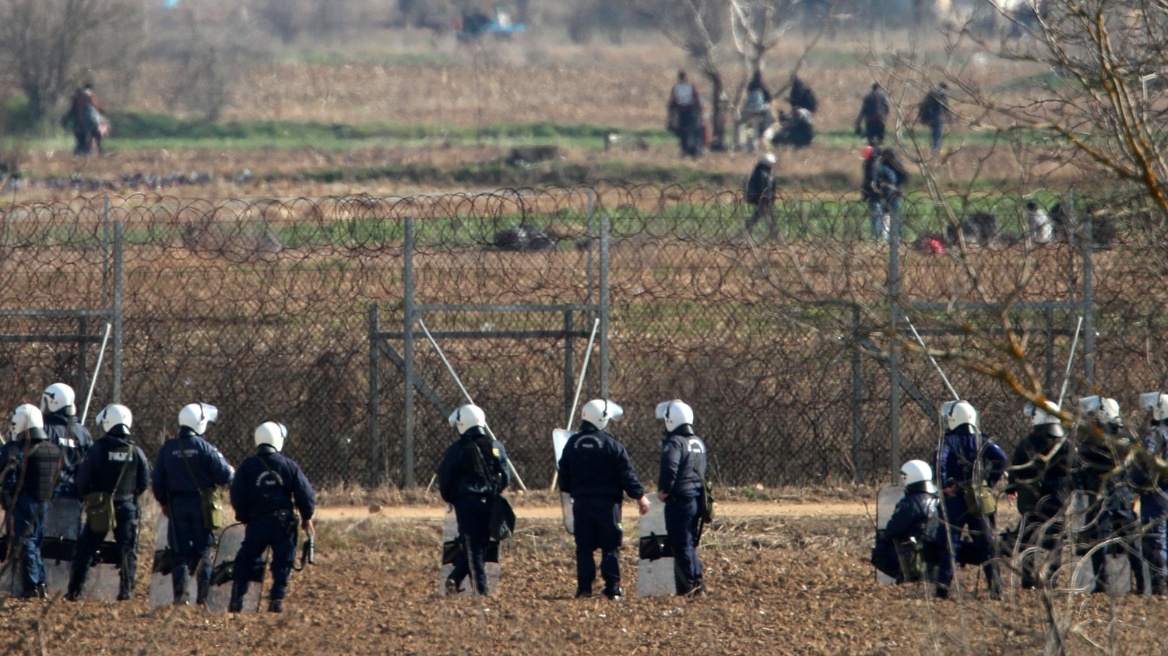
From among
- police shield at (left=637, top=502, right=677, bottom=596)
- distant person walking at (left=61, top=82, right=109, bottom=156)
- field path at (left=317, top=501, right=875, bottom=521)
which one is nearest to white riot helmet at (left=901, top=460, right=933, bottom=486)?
police shield at (left=637, top=502, right=677, bottom=596)

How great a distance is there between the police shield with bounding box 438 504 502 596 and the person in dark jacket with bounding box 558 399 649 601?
21.6 inches

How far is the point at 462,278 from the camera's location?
40.5 ft

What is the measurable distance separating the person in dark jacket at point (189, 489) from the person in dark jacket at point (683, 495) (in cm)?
275

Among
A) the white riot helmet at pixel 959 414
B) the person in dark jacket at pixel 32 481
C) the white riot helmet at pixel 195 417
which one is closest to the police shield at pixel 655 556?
the white riot helmet at pixel 959 414

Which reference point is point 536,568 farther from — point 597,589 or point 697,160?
point 697,160

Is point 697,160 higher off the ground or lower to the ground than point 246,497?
higher

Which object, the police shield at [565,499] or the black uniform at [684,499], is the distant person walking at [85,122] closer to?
the police shield at [565,499]

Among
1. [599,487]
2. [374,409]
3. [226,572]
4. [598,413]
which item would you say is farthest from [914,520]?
[374,409]

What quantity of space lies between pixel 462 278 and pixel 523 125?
23030 mm

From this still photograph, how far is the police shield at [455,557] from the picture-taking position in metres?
9.32

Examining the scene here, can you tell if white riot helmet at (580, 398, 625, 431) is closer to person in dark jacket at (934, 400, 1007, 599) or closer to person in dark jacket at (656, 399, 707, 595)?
person in dark jacket at (656, 399, 707, 595)

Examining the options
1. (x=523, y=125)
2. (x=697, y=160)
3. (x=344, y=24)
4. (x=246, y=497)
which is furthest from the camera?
(x=344, y=24)

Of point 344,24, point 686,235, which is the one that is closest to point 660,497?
point 686,235

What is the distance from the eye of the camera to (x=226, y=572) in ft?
30.1
